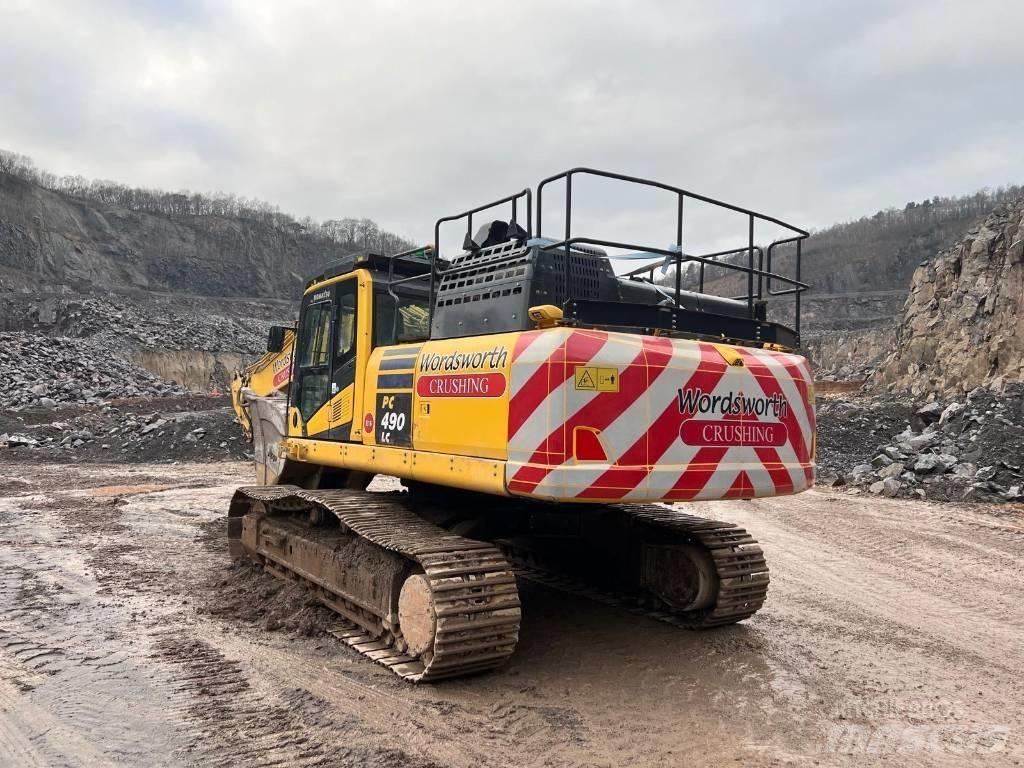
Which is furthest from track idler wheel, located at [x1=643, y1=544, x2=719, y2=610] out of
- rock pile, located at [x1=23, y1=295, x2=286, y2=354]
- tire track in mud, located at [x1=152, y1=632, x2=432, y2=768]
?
rock pile, located at [x1=23, y1=295, x2=286, y2=354]

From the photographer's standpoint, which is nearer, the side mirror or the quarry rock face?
the side mirror

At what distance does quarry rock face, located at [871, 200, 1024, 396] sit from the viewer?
19.6m

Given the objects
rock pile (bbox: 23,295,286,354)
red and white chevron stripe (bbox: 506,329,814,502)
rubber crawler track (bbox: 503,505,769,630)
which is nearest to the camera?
red and white chevron stripe (bbox: 506,329,814,502)

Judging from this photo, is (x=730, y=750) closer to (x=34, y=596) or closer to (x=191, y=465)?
(x=34, y=596)

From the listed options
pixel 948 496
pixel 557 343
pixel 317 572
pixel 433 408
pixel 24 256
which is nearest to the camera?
pixel 557 343

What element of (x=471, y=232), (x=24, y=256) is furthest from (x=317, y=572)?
(x=24, y=256)

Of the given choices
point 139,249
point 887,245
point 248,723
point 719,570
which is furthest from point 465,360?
point 887,245

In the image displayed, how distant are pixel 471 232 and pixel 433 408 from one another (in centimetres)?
126

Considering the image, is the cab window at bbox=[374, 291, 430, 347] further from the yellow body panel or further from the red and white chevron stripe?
the red and white chevron stripe

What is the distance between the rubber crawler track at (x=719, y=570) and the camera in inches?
204

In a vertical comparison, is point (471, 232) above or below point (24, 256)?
below

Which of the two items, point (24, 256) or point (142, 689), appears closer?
point (142, 689)

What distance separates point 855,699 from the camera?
4.29 meters

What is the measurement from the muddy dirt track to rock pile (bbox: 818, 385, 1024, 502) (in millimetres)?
4809
